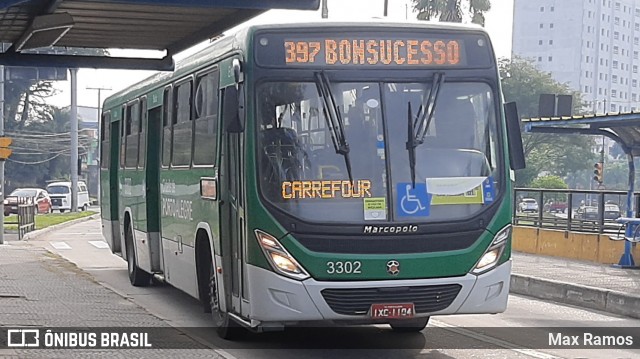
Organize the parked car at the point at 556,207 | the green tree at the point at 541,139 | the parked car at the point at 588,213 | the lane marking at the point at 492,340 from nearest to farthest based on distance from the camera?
the lane marking at the point at 492,340 < the parked car at the point at 588,213 < the parked car at the point at 556,207 < the green tree at the point at 541,139

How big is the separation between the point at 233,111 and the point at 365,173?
1348 mm

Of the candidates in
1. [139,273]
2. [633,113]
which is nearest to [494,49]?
[633,113]

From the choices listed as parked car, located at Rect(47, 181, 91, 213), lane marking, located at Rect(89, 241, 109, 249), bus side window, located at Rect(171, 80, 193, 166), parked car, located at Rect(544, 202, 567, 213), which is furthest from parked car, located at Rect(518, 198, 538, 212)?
parked car, located at Rect(47, 181, 91, 213)

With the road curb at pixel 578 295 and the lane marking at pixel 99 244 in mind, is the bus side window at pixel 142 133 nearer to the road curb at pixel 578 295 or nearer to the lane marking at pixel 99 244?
the road curb at pixel 578 295

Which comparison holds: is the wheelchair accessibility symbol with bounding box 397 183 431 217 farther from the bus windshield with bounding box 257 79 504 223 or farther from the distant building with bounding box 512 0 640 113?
the distant building with bounding box 512 0 640 113

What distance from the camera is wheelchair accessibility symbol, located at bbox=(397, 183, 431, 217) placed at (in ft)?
31.4

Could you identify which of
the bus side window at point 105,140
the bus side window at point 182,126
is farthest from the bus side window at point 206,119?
the bus side window at point 105,140

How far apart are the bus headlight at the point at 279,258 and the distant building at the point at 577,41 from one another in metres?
153

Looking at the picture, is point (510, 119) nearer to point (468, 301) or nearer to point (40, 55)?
point (468, 301)

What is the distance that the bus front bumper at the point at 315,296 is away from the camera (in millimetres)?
9328

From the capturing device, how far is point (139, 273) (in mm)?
17141

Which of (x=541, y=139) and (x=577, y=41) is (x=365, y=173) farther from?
(x=577, y=41)

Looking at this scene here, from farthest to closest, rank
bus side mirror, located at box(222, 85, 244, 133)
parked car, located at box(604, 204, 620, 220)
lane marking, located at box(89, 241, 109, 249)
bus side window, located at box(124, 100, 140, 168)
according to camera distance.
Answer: lane marking, located at box(89, 241, 109, 249), parked car, located at box(604, 204, 620, 220), bus side window, located at box(124, 100, 140, 168), bus side mirror, located at box(222, 85, 244, 133)

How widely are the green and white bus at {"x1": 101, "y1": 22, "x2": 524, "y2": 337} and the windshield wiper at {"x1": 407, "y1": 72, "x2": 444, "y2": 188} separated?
0.04 ft
